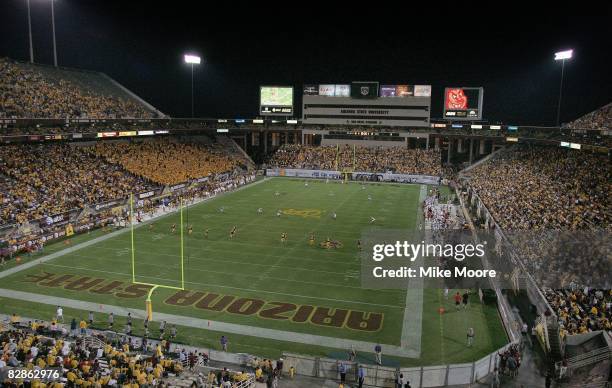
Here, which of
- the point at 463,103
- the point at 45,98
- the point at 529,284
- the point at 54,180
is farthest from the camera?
the point at 463,103

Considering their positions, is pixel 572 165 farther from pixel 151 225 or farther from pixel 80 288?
pixel 80 288

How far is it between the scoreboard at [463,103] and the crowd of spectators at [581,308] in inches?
1905

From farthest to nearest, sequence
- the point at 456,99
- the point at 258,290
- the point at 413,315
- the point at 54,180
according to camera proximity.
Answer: the point at 456,99 → the point at 54,180 → the point at 258,290 → the point at 413,315

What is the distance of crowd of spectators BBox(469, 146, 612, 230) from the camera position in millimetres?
25656

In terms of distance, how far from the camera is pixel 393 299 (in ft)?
71.8

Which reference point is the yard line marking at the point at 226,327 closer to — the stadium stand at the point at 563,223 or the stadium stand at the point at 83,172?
the stadium stand at the point at 563,223

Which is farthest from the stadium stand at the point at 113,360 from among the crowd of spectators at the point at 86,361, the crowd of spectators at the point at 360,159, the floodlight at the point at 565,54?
the crowd of spectators at the point at 360,159

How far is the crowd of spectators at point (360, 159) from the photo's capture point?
63719 millimetres

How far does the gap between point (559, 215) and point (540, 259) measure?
22.6 ft

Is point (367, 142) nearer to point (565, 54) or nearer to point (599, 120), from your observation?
point (565, 54)

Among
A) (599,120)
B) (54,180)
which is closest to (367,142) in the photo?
(599,120)

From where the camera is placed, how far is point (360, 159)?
2633 inches

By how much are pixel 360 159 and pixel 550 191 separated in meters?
35.7

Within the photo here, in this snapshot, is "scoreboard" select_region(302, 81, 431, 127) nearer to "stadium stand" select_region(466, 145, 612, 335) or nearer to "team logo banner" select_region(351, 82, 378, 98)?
"team logo banner" select_region(351, 82, 378, 98)
